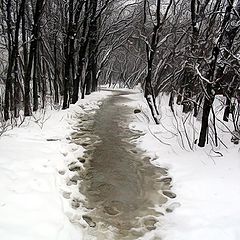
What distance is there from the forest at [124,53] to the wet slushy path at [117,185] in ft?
6.14

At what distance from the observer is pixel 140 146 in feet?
33.4

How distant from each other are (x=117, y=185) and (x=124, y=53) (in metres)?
34.1

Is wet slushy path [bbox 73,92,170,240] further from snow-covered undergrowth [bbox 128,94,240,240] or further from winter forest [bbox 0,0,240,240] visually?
snow-covered undergrowth [bbox 128,94,240,240]

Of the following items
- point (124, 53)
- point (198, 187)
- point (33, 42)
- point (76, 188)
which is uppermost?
point (33, 42)

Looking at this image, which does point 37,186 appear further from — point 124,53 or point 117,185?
point 124,53

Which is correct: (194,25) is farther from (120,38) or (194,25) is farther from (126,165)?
(120,38)

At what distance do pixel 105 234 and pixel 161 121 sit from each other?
8.12 meters

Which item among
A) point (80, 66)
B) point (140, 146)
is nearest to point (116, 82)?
point (80, 66)

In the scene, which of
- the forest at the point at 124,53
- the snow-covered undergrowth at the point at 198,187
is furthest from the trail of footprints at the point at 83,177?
the forest at the point at 124,53

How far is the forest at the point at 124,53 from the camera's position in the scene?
8898 mm

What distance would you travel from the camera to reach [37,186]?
623 centimetres

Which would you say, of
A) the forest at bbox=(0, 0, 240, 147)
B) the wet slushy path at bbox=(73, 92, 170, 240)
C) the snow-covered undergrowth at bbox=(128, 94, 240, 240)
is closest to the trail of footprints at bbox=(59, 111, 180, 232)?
the wet slushy path at bbox=(73, 92, 170, 240)

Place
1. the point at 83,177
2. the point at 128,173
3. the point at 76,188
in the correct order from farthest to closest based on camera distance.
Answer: the point at 128,173 < the point at 83,177 < the point at 76,188

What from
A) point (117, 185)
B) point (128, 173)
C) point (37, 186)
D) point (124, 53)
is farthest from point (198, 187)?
point (124, 53)
